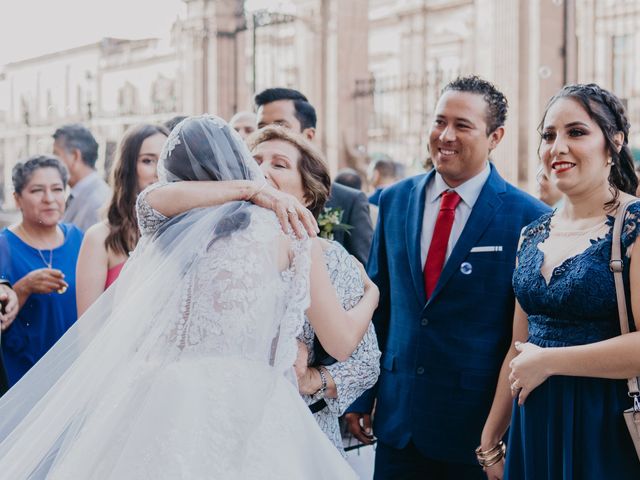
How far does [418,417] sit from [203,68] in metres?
11.9

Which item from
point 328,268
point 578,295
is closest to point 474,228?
point 328,268

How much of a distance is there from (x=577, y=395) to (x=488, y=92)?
1361 millimetres

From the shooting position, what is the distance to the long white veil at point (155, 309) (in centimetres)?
246

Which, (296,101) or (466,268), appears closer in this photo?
(466,268)

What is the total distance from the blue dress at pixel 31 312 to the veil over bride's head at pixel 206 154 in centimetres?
216

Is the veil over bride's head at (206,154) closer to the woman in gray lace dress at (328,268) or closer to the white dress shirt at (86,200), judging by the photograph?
the woman in gray lace dress at (328,268)

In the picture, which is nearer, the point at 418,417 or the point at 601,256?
the point at 601,256

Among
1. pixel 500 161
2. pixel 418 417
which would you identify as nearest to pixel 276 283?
pixel 418 417

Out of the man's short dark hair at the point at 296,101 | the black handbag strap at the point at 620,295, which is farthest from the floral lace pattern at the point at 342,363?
the man's short dark hair at the point at 296,101

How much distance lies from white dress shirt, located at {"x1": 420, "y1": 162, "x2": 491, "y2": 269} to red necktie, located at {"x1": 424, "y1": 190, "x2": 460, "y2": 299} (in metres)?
0.02

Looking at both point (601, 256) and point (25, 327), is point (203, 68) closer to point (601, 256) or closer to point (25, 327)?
point (25, 327)

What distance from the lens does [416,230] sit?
11.3 feet

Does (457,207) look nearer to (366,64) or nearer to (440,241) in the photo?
(440,241)

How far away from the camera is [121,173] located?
165 inches
